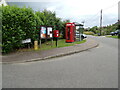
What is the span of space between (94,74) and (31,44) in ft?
23.2

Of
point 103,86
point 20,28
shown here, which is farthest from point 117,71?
point 20,28

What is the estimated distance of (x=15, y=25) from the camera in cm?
746

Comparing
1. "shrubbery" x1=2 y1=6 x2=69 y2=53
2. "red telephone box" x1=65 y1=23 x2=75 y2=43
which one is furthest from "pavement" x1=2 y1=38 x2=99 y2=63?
"red telephone box" x1=65 y1=23 x2=75 y2=43

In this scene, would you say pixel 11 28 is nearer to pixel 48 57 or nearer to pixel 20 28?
pixel 20 28

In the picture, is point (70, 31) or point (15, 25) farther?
point (70, 31)

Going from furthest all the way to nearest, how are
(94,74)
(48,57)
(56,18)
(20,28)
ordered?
(56,18) → (20,28) → (48,57) → (94,74)

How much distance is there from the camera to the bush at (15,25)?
7.25 m

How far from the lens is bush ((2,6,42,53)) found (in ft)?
23.8

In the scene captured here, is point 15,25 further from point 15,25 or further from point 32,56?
point 32,56

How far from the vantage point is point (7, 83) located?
3309 millimetres

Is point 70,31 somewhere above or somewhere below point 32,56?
above

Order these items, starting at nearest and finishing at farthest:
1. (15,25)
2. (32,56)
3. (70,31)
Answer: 1. (32,56)
2. (15,25)
3. (70,31)

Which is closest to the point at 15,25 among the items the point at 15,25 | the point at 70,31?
the point at 15,25

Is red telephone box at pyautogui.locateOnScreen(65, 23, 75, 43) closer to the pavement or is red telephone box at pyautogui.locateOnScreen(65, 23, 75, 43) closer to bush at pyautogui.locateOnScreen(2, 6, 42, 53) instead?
the pavement
